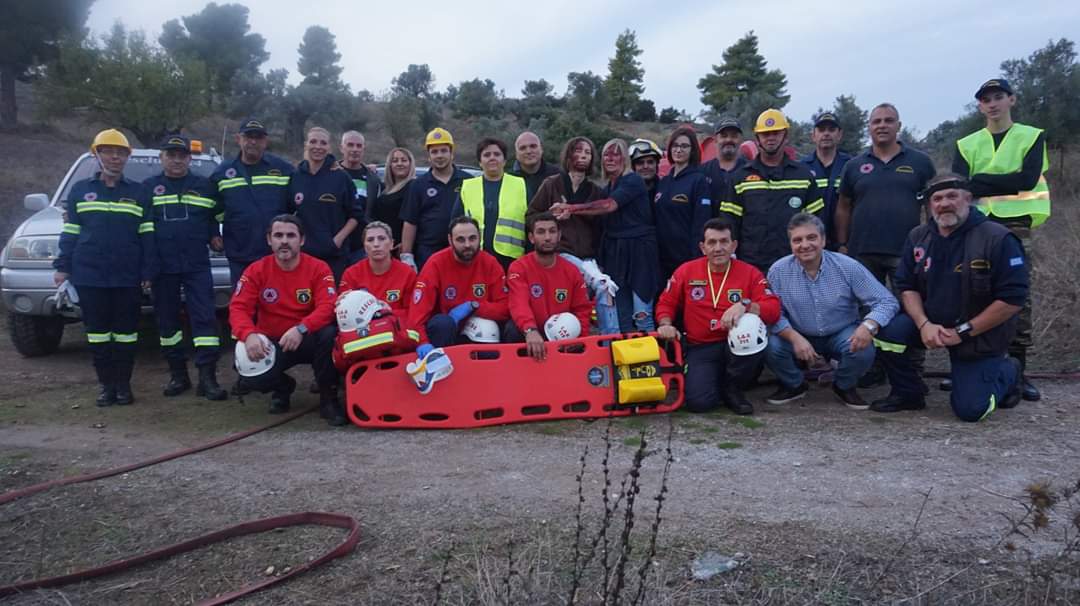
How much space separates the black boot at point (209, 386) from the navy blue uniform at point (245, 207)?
78cm

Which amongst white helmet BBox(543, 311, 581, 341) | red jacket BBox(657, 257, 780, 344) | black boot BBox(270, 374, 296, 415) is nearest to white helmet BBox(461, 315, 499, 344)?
white helmet BBox(543, 311, 581, 341)

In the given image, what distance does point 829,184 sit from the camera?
20.9ft

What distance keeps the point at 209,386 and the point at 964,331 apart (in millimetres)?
5468

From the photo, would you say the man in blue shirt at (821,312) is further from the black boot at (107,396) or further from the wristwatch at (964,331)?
the black boot at (107,396)

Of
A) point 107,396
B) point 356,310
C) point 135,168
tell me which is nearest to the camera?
point 356,310

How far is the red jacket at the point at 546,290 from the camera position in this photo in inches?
215

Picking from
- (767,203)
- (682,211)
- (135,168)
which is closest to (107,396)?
(135,168)

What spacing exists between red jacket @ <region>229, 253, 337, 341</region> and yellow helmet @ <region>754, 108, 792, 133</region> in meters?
3.52

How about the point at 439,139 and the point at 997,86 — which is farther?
the point at 439,139

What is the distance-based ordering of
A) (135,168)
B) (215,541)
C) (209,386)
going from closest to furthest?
(215,541) < (209,386) < (135,168)

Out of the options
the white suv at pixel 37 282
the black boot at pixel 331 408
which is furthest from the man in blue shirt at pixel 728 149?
the white suv at pixel 37 282

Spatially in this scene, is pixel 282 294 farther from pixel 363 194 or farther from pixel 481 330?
pixel 363 194

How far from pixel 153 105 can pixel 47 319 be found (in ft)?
77.1

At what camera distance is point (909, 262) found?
5.23 m
